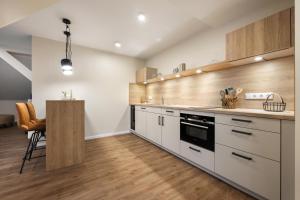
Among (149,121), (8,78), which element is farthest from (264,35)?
(8,78)

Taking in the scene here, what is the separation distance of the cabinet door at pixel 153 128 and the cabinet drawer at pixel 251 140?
1374mm

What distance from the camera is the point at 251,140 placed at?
4.85ft

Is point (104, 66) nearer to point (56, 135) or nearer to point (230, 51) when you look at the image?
point (56, 135)

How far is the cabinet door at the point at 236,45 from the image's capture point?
1.84m

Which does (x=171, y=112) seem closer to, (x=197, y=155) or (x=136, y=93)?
(x=197, y=155)

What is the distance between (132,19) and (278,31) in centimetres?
206

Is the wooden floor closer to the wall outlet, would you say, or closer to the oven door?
the oven door

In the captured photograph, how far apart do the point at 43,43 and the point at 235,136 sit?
13.8 feet

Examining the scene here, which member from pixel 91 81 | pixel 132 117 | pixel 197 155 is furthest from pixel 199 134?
pixel 91 81

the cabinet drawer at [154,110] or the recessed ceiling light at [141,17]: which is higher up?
the recessed ceiling light at [141,17]

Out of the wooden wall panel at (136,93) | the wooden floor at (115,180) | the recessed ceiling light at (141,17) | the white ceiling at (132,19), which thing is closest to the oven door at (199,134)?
the wooden floor at (115,180)

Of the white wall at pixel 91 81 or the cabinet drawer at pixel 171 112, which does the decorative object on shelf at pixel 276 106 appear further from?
the white wall at pixel 91 81

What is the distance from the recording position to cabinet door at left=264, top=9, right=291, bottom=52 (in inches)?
57.5

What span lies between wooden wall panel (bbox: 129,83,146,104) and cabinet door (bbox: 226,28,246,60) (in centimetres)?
298
